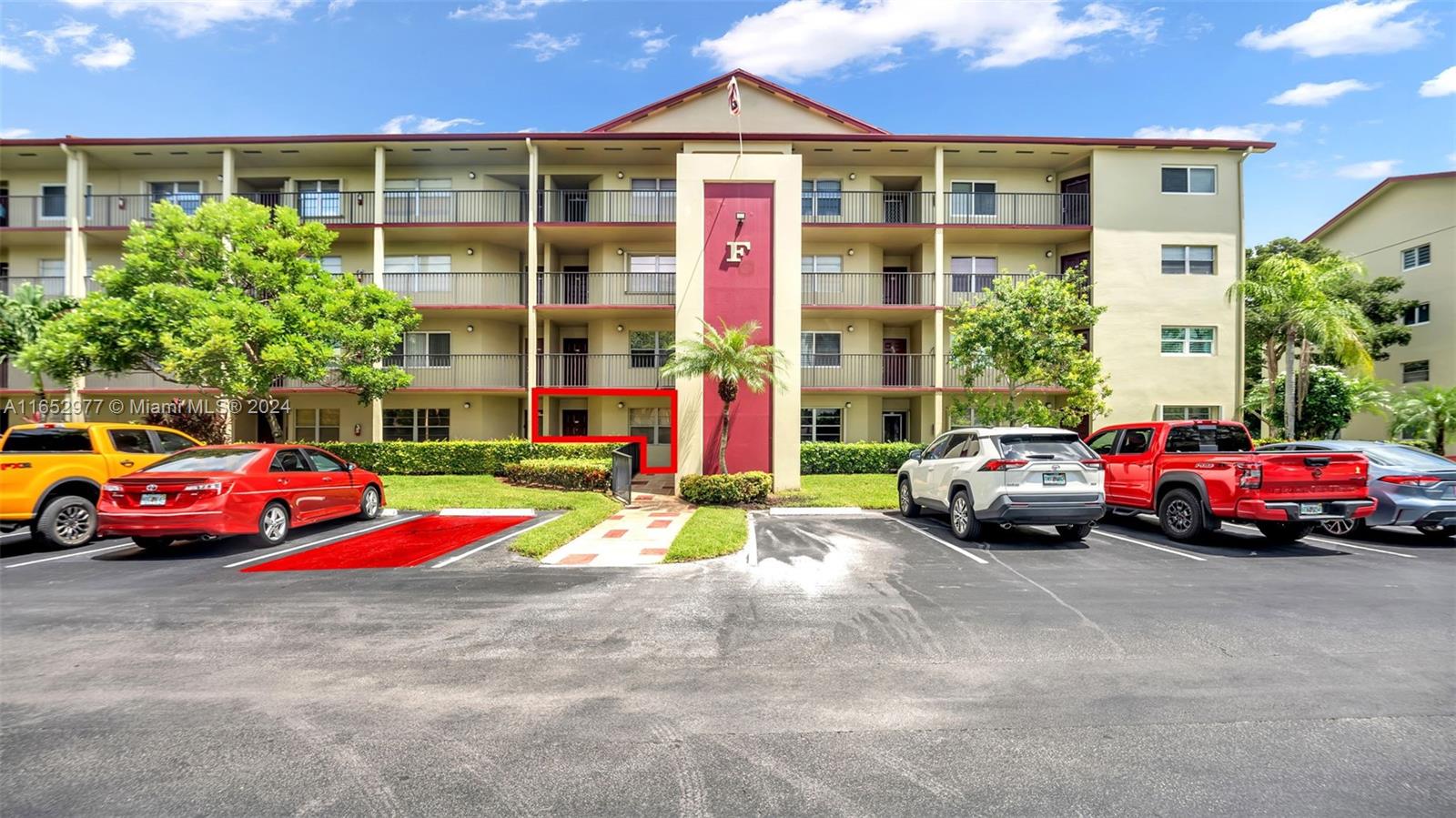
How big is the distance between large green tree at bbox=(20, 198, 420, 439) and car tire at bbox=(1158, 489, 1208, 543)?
59.8ft

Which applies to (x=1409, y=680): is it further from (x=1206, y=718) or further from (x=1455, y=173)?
(x=1455, y=173)

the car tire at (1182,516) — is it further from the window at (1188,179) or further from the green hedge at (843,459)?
the window at (1188,179)

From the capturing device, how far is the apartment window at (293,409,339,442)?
2278 cm

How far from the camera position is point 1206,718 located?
3844 millimetres

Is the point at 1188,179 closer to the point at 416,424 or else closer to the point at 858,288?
the point at 858,288

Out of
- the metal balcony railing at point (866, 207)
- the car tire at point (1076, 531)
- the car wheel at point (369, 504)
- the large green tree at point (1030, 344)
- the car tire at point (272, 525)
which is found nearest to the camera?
the car tire at point (272, 525)

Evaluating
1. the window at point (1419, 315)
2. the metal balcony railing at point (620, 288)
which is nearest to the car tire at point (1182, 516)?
the metal balcony railing at point (620, 288)

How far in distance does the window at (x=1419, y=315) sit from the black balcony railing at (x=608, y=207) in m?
28.8

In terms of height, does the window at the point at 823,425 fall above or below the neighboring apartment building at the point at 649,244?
below

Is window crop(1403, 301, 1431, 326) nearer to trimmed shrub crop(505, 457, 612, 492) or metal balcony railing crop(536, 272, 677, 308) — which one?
metal balcony railing crop(536, 272, 677, 308)

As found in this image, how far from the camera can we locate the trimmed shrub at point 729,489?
14.0 metres

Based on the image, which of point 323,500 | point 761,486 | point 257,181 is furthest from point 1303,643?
point 257,181

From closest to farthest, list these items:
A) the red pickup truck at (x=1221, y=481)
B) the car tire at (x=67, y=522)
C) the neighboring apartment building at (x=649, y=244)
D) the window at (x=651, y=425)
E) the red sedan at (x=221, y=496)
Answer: the red sedan at (x=221, y=496), the red pickup truck at (x=1221, y=481), the car tire at (x=67, y=522), the neighboring apartment building at (x=649, y=244), the window at (x=651, y=425)

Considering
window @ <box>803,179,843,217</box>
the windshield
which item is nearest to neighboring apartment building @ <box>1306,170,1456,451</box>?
window @ <box>803,179,843,217</box>
